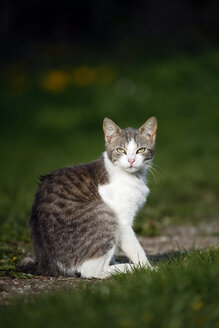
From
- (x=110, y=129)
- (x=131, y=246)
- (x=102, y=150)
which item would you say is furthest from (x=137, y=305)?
(x=102, y=150)

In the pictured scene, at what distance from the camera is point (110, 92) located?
14297 millimetres

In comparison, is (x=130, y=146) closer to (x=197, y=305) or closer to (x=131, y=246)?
(x=131, y=246)

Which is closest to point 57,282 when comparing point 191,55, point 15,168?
point 15,168

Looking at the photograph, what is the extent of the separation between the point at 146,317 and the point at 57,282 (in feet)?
4.39

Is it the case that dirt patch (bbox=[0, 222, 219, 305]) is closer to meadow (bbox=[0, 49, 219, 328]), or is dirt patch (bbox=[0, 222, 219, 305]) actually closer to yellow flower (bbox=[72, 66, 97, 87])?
meadow (bbox=[0, 49, 219, 328])

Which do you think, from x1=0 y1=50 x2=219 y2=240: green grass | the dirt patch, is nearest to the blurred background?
x1=0 y1=50 x2=219 y2=240: green grass

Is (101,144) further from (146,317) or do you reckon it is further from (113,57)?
(146,317)

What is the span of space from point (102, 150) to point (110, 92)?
324 centimetres

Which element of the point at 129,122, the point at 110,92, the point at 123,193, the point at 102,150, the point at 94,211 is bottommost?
the point at 94,211

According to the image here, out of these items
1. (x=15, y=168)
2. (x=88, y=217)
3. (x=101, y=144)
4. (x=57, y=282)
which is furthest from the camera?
(x=101, y=144)

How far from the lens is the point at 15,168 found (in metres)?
11.1

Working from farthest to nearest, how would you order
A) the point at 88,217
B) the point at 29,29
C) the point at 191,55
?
the point at 29,29 < the point at 191,55 < the point at 88,217

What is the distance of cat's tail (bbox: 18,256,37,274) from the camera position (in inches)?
181

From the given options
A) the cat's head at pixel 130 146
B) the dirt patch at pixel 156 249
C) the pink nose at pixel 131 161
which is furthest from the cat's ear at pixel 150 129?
the dirt patch at pixel 156 249
